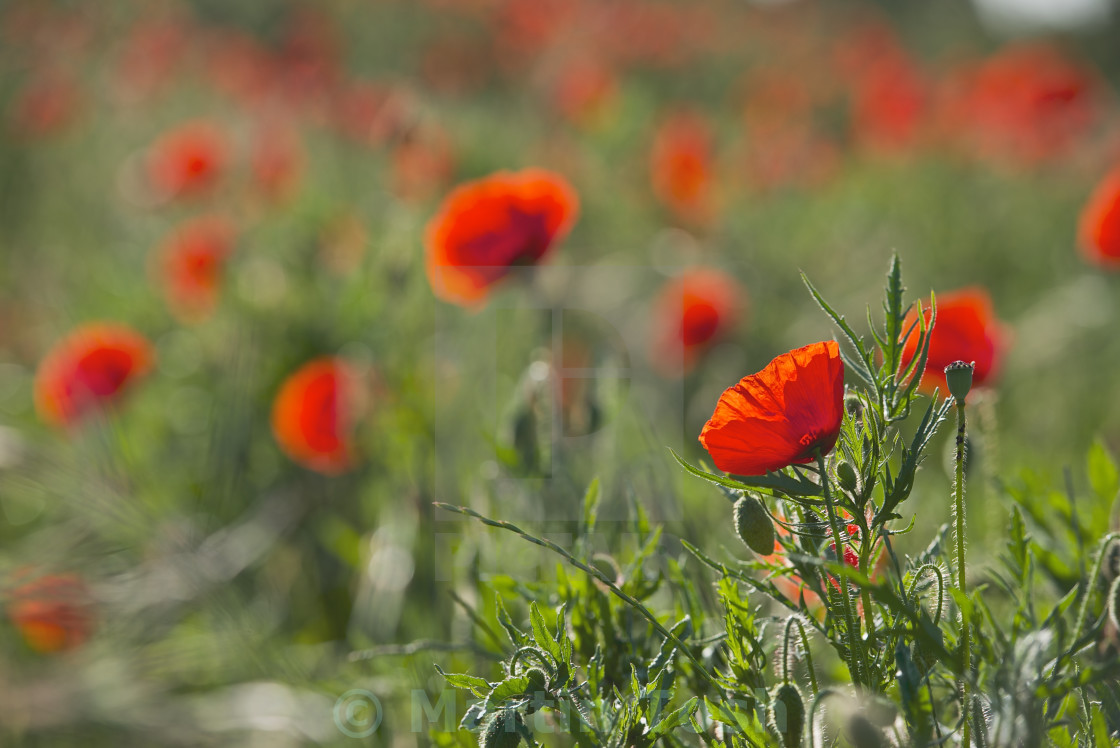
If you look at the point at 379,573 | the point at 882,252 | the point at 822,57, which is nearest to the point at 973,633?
the point at 379,573

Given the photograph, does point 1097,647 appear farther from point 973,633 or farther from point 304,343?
point 304,343

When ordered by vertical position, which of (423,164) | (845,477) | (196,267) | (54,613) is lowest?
(54,613)

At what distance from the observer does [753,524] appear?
80cm

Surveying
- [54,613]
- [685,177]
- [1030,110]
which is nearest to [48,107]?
[685,177]

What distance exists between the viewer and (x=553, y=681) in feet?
2.49

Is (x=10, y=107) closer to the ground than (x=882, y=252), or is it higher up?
higher up

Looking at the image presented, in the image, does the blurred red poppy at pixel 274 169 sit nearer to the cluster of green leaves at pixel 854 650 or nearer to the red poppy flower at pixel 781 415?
the cluster of green leaves at pixel 854 650

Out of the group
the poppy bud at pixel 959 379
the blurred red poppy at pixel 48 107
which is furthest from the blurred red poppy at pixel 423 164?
the blurred red poppy at pixel 48 107

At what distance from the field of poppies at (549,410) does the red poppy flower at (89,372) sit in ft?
0.04

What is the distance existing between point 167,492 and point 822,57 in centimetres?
665

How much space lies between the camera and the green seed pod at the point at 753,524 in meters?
0.79

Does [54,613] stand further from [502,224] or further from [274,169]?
[274,169]

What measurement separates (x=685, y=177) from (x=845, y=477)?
2810 millimetres

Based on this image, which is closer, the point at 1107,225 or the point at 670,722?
the point at 670,722
